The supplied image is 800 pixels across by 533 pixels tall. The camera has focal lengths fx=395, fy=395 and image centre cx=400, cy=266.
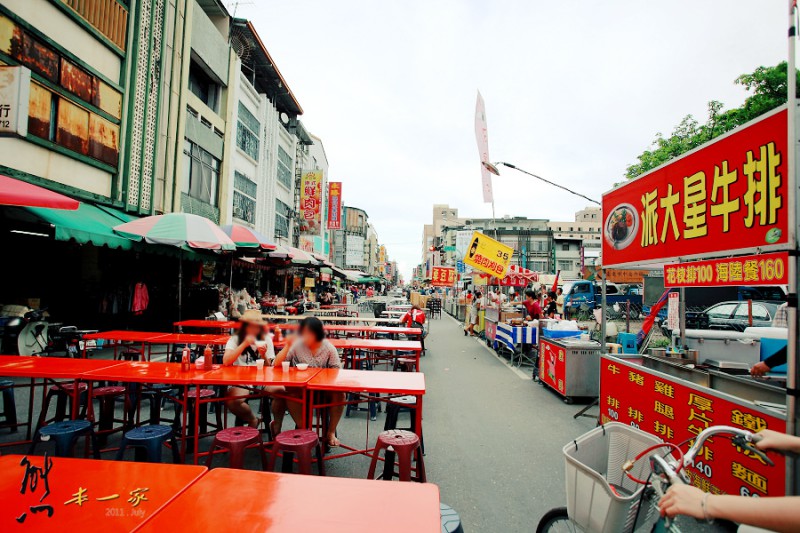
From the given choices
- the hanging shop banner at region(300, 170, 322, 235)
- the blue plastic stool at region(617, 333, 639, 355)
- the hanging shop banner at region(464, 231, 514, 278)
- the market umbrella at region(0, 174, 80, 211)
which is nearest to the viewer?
the market umbrella at region(0, 174, 80, 211)

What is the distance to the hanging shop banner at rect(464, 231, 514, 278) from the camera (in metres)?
12.7

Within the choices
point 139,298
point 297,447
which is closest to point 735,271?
point 297,447

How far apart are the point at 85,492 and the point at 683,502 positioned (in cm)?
282

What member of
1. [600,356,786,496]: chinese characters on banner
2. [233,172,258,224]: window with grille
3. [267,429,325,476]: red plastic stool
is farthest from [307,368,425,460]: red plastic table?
[233,172,258,224]: window with grille

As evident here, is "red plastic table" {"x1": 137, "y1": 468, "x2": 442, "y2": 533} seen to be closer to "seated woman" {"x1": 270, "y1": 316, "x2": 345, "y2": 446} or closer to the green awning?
"seated woman" {"x1": 270, "y1": 316, "x2": 345, "y2": 446}

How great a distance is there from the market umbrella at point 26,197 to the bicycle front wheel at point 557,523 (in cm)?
738

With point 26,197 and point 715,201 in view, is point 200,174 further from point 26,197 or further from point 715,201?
point 715,201

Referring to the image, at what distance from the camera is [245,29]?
67.6 feet

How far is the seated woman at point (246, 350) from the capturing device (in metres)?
3.94

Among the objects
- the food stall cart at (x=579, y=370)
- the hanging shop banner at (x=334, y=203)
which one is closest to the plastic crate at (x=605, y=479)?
the food stall cart at (x=579, y=370)

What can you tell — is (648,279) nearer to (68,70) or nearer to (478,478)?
(478,478)

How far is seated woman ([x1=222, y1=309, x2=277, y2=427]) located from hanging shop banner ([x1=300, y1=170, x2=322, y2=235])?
26.8 metres

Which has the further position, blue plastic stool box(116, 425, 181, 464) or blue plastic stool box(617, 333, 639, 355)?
blue plastic stool box(617, 333, 639, 355)

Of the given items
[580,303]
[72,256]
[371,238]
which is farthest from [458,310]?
[371,238]
